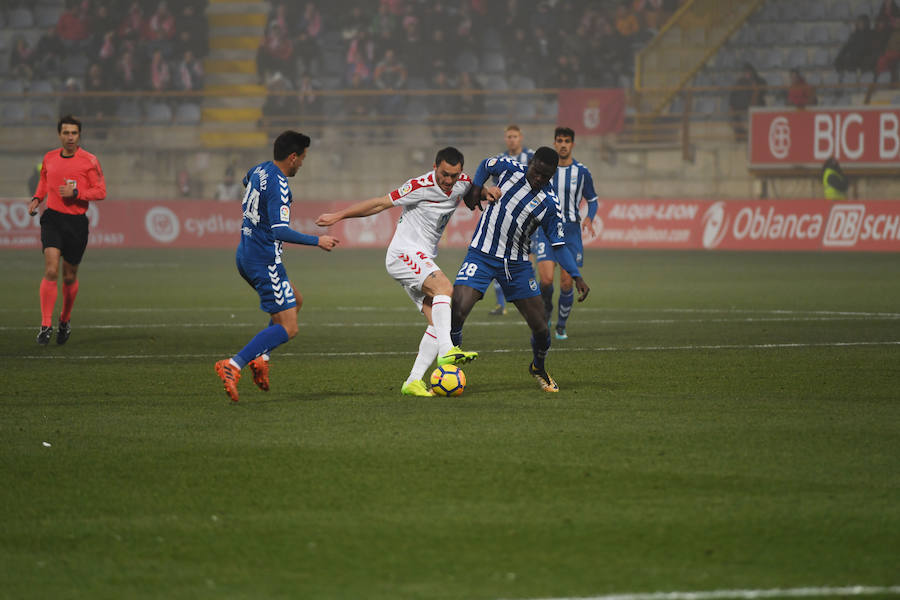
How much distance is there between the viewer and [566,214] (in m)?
13.3

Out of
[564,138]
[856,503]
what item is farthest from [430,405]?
[564,138]

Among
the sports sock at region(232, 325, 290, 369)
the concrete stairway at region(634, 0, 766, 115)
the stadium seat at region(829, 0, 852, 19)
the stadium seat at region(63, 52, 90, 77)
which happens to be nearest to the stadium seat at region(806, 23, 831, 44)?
the stadium seat at region(829, 0, 852, 19)

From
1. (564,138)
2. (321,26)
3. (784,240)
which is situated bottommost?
(784,240)

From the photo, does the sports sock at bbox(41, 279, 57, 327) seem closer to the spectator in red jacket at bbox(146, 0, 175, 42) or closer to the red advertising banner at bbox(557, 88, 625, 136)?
the red advertising banner at bbox(557, 88, 625, 136)

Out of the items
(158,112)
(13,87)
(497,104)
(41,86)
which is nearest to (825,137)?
(497,104)

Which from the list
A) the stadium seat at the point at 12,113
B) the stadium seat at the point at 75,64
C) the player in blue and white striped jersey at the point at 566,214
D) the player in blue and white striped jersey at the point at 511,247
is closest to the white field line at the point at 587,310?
the player in blue and white striped jersey at the point at 566,214

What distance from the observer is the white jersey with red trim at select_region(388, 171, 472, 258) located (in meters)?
8.89

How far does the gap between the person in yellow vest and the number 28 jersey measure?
24394 millimetres

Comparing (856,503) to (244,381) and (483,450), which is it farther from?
(244,381)

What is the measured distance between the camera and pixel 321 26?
36.7m

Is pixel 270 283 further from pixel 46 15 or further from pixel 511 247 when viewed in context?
pixel 46 15

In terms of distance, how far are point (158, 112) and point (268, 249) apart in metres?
28.6

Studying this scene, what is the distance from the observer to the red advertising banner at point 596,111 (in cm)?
3228

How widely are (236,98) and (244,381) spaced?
27.2 metres
